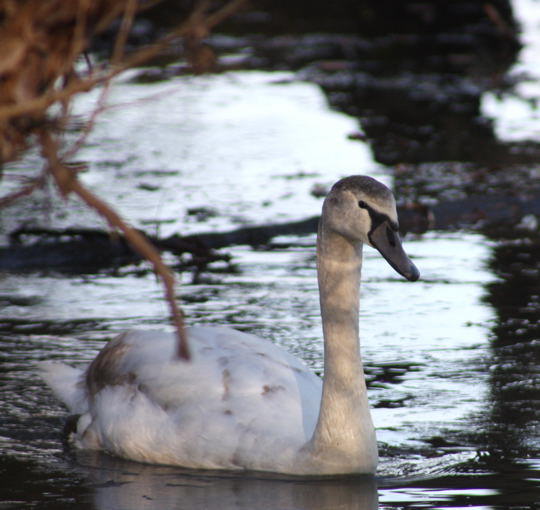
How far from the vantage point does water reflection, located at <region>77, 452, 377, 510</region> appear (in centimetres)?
540

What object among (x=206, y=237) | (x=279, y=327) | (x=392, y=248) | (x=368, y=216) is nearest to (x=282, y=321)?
(x=279, y=327)

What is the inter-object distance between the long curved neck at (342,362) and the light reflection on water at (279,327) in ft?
0.68

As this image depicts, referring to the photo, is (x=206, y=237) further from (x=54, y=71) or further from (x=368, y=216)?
(x=54, y=71)

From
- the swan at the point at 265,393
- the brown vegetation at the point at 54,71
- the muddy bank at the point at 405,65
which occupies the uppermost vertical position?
the brown vegetation at the point at 54,71

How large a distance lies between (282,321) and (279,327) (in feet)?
0.45

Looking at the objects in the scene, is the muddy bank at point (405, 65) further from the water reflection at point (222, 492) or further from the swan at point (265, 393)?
the water reflection at point (222, 492)

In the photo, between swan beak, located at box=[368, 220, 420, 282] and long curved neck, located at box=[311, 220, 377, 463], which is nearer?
swan beak, located at box=[368, 220, 420, 282]

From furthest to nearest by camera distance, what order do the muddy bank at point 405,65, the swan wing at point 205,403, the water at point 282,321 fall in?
the muddy bank at point 405,65 < the swan wing at point 205,403 < the water at point 282,321

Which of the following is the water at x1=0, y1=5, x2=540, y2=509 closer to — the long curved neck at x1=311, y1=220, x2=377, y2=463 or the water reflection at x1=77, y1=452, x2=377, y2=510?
the water reflection at x1=77, y1=452, x2=377, y2=510

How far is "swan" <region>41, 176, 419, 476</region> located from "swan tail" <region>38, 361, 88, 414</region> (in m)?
0.23

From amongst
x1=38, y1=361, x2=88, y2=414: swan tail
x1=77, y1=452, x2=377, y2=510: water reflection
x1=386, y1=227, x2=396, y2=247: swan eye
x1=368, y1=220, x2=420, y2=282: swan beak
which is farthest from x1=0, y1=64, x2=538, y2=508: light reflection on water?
x1=386, y1=227, x2=396, y2=247: swan eye

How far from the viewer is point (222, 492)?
5.55 metres

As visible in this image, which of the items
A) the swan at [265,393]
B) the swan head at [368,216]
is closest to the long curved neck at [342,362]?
the swan at [265,393]

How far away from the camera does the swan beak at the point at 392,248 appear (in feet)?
17.0
